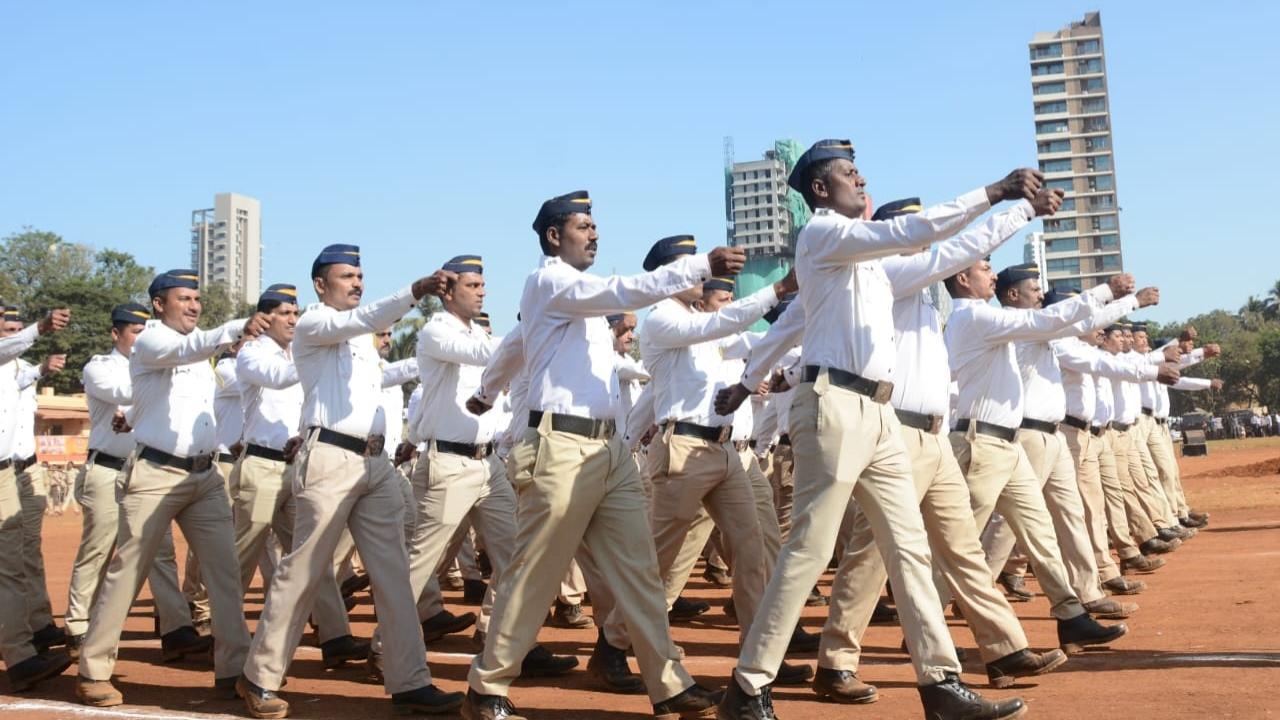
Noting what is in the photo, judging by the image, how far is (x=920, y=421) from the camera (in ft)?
20.7

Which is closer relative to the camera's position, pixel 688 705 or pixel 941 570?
pixel 688 705

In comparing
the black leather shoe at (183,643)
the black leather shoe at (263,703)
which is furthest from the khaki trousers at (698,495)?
the black leather shoe at (183,643)

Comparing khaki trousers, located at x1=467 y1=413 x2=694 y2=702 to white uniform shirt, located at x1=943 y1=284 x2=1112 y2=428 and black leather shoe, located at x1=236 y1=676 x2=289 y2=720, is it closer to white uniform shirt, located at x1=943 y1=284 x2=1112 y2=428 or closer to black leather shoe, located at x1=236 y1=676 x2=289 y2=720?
black leather shoe, located at x1=236 y1=676 x2=289 y2=720

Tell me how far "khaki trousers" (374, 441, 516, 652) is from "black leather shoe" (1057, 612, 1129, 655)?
10.9 ft

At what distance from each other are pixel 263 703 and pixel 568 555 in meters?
1.86

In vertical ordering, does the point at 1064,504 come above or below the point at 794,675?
above

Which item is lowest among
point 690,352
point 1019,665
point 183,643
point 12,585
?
point 183,643

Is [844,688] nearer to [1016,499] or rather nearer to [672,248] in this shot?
[1016,499]

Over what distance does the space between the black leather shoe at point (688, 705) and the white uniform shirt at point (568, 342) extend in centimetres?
134

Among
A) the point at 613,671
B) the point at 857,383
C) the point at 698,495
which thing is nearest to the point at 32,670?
the point at 613,671

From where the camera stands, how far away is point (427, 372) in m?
8.47

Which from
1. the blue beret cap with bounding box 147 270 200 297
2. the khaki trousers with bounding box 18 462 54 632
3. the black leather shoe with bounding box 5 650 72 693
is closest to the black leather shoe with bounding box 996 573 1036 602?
the blue beret cap with bounding box 147 270 200 297

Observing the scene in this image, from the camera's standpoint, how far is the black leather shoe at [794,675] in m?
6.84

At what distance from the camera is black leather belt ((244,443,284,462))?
29.1 ft
